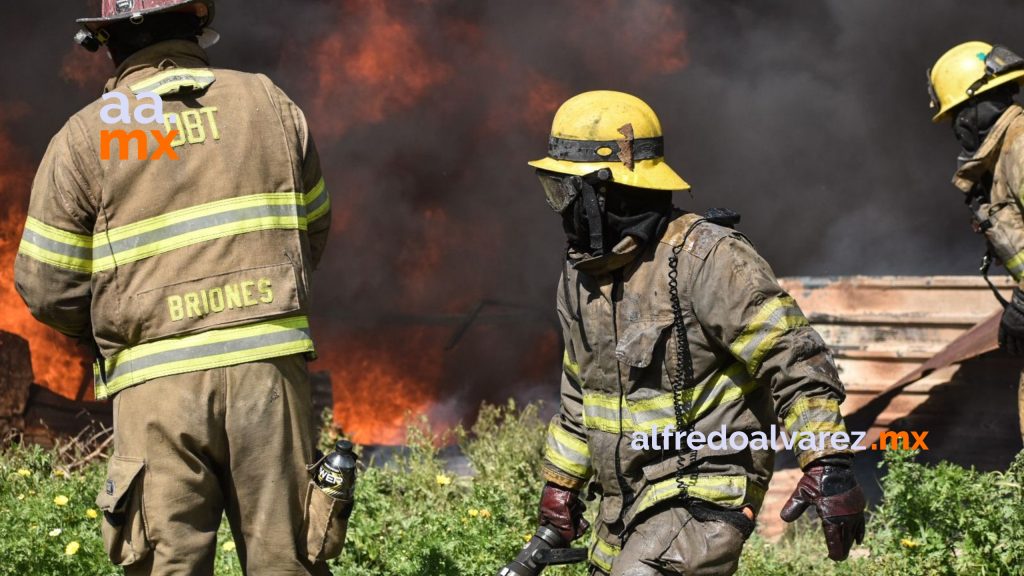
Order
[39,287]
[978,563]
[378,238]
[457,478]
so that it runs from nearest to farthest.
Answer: [39,287]
[978,563]
[457,478]
[378,238]

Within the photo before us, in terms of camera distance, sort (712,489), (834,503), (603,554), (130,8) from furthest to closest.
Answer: (603,554) < (130,8) < (712,489) < (834,503)

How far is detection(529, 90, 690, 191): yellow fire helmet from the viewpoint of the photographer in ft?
12.4

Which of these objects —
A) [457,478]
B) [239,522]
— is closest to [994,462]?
[457,478]

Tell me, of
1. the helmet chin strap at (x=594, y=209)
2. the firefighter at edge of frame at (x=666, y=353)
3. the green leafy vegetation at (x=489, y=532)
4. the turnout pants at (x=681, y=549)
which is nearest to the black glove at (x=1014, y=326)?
the green leafy vegetation at (x=489, y=532)

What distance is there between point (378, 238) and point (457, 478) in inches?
144

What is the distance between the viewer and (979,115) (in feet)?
20.6

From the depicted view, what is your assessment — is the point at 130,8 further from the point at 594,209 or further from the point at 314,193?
the point at 594,209

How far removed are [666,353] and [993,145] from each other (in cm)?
321

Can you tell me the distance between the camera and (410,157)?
33.6 feet

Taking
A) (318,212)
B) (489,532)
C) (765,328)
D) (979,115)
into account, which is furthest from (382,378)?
(765,328)

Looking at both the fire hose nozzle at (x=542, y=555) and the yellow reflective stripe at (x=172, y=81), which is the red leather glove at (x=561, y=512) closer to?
the fire hose nozzle at (x=542, y=555)

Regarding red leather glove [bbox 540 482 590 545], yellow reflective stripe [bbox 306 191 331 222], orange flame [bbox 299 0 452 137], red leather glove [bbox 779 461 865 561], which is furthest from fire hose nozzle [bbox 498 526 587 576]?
orange flame [bbox 299 0 452 137]

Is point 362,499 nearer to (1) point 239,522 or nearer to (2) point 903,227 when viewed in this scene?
(1) point 239,522

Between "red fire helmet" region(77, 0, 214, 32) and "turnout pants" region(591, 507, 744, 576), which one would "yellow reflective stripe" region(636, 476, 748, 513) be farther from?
"red fire helmet" region(77, 0, 214, 32)
